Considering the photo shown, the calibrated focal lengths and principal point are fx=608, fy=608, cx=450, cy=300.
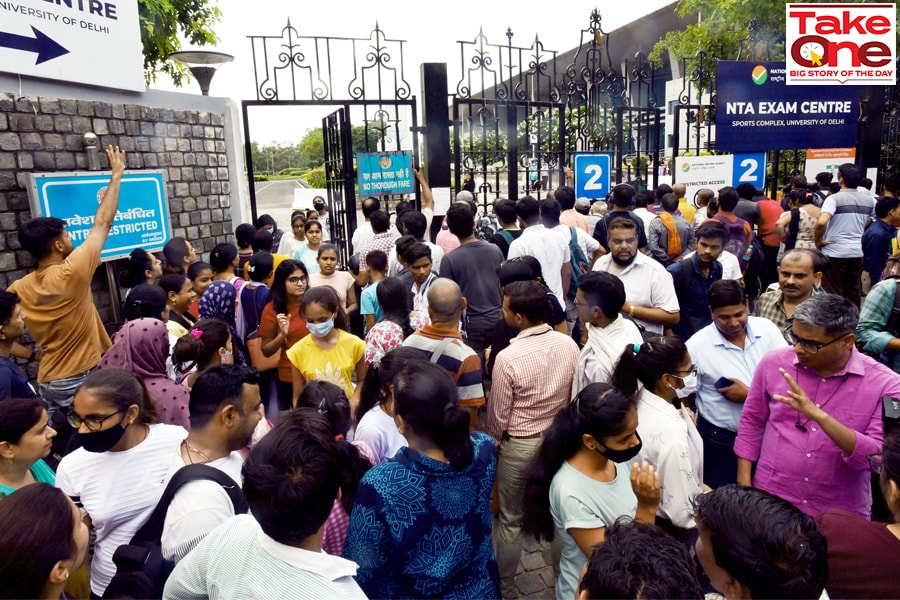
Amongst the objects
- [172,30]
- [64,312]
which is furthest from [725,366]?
[172,30]

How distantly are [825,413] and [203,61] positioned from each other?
7.03 metres

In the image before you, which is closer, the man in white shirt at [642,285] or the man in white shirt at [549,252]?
the man in white shirt at [642,285]

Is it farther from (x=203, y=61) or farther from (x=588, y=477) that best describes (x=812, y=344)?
(x=203, y=61)

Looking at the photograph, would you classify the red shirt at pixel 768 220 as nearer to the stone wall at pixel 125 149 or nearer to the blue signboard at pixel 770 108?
the blue signboard at pixel 770 108

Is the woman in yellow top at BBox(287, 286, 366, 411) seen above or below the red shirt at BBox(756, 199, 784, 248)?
below

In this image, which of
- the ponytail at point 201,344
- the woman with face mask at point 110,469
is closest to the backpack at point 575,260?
the ponytail at point 201,344

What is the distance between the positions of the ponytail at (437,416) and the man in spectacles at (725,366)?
5.42ft

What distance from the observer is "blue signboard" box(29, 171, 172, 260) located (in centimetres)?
511

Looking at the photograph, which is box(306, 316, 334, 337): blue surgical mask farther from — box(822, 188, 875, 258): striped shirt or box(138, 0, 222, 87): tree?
box(138, 0, 222, 87): tree

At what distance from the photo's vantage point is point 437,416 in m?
2.02

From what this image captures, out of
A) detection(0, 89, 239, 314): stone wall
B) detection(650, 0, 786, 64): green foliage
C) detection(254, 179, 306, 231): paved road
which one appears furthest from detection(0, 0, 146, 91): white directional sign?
detection(254, 179, 306, 231): paved road

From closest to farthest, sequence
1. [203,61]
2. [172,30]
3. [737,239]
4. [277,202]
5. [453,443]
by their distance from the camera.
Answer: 1. [453,443]
2. [737,239]
3. [203,61]
4. [172,30]
5. [277,202]

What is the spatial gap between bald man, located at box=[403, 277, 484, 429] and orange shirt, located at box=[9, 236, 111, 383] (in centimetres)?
216

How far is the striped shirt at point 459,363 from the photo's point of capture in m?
3.15
